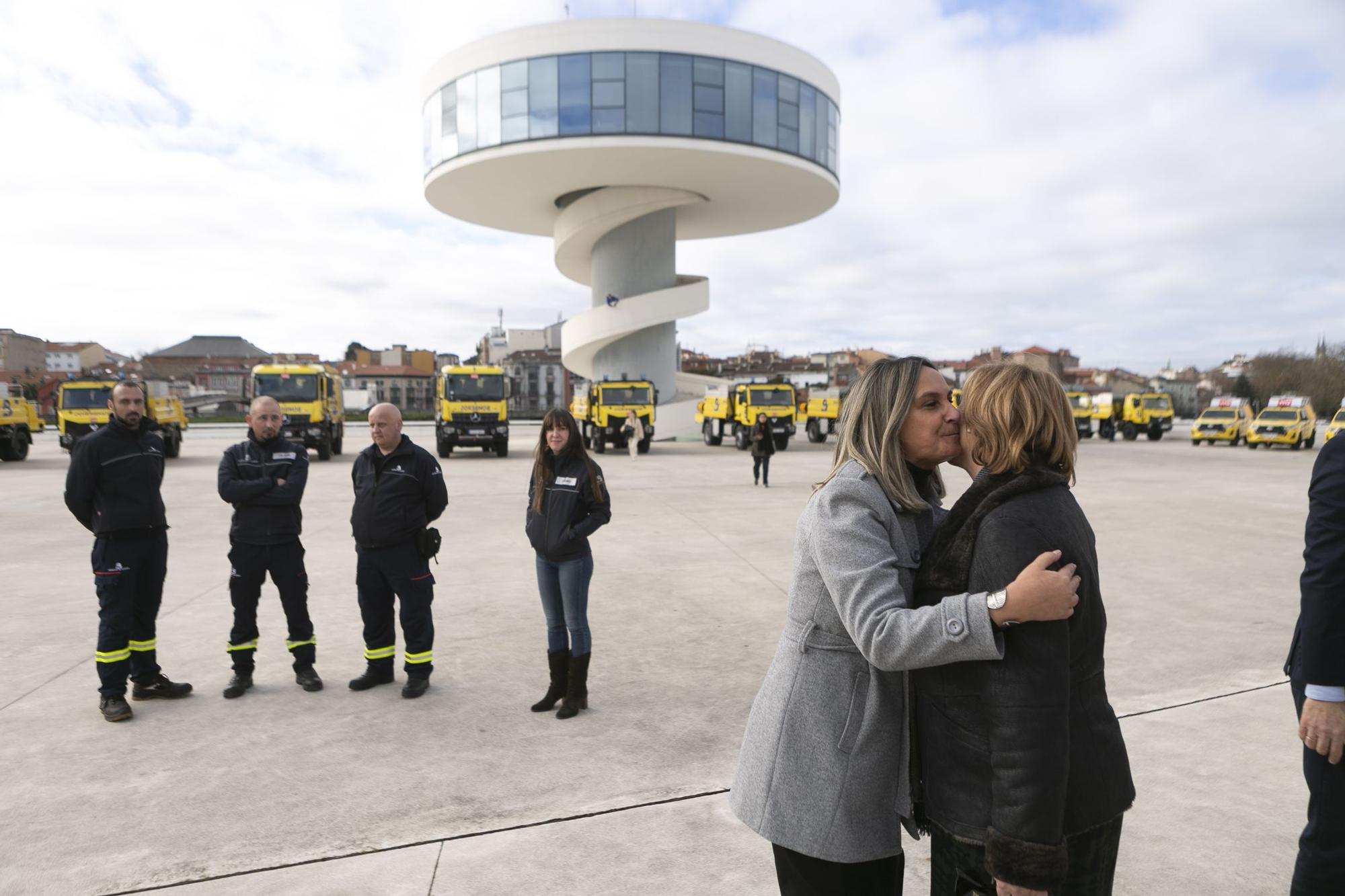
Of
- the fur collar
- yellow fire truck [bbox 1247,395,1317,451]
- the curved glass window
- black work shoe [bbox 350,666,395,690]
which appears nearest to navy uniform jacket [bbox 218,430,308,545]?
black work shoe [bbox 350,666,395,690]

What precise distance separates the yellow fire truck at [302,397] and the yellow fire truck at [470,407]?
9.51 feet

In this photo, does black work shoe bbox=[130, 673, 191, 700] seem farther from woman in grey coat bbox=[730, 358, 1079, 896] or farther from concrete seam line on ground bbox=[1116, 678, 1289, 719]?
concrete seam line on ground bbox=[1116, 678, 1289, 719]

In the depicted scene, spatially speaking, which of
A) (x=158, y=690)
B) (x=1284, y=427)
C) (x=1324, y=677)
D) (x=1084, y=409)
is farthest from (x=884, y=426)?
(x=1084, y=409)

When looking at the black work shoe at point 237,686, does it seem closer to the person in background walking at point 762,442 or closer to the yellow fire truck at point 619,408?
the person in background walking at point 762,442

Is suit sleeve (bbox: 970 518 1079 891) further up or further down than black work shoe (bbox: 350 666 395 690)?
further up

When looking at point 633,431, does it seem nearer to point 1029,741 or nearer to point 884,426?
point 884,426

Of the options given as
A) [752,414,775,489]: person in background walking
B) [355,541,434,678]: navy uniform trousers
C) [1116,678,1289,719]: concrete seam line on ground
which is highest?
[752,414,775,489]: person in background walking

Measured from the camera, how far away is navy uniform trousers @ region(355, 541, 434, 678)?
16.2ft

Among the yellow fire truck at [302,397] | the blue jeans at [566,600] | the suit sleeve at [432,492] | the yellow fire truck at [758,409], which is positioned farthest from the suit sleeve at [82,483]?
the yellow fire truck at [758,409]

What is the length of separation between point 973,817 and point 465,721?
343 centimetres

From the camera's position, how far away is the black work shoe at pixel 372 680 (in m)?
5.00

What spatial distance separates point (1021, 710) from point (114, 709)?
491 centimetres

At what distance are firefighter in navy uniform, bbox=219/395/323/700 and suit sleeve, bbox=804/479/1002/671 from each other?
4.22 m

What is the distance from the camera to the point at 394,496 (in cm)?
495
